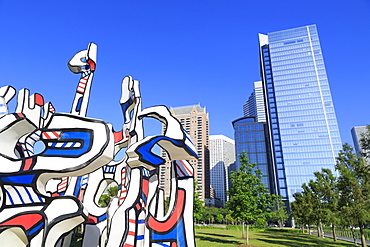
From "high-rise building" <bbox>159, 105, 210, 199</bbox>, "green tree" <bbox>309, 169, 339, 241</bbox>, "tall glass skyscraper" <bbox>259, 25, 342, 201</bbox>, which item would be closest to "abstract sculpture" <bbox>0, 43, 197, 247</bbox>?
"green tree" <bbox>309, 169, 339, 241</bbox>

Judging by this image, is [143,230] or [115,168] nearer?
[143,230]

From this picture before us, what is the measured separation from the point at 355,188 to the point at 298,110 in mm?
58525

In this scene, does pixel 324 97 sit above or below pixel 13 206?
above

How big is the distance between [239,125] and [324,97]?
1218 inches

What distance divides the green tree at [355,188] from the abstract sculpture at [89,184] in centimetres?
1039

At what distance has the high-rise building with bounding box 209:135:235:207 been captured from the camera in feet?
408

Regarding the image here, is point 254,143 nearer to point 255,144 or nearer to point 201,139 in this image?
point 255,144

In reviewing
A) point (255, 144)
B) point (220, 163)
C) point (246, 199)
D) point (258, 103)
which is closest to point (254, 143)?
point (255, 144)

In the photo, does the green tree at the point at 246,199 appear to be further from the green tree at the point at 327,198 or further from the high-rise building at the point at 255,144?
the high-rise building at the point at 255,144

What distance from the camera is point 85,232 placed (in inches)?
313

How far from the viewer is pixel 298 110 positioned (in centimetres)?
6825

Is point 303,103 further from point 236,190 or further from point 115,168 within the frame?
point 115,168

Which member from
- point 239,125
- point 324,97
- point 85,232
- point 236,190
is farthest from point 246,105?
point 85,232

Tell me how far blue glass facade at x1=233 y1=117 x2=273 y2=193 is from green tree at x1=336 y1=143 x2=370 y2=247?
6946 centimetres
